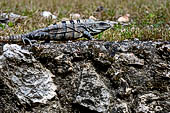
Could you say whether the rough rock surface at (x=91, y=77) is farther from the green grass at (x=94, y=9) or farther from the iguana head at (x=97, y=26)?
the green grass at (x=94, y=9)

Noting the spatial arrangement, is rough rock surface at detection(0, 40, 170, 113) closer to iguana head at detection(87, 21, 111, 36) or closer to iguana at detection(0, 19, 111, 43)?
iguana at detection(0, 19, 111, 43)

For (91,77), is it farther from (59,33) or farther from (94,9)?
(94,9)

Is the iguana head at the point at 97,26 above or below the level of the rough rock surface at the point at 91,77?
above

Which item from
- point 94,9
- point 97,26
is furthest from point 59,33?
point 94,9

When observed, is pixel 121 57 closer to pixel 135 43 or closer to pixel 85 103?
pixel 135 43

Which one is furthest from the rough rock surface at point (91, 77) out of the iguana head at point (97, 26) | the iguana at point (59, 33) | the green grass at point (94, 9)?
the green grass at point (94, 9)

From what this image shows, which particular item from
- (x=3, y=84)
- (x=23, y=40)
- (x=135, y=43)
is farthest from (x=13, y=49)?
(x=135, y=43)

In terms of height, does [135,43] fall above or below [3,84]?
above

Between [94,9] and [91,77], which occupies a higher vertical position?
[94,9]
